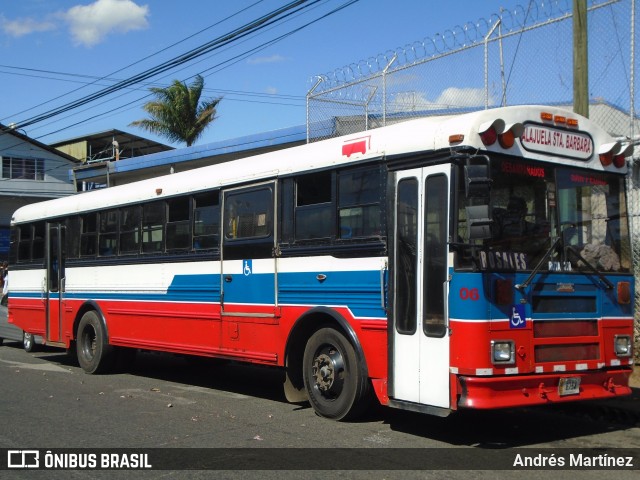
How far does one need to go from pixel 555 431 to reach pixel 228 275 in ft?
14.2

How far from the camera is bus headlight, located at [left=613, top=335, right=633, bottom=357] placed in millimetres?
7371

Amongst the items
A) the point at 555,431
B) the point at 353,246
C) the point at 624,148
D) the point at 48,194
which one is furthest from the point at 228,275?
the point at 48,194

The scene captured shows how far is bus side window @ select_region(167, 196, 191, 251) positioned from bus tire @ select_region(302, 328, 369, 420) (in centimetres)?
292

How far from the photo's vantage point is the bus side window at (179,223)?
10.3 m

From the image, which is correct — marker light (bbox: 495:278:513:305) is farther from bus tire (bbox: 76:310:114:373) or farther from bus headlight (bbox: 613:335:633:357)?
bus tire (bbox: 76:310:114:373)

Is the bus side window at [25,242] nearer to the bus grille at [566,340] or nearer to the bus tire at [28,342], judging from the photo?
the bus tire at [28,342]

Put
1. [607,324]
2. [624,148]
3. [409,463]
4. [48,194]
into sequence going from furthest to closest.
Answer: [48,194] → [624,148] → [607,324] → [409,463]

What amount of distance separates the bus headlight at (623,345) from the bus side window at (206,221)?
A: 16.3 feet

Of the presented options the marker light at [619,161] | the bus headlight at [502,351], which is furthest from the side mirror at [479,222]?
the marker light at [619,161]

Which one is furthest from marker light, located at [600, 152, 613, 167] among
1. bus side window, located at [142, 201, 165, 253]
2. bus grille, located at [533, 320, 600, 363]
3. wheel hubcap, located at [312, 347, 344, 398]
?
bus side window, located at [142, 201, 165, 253]

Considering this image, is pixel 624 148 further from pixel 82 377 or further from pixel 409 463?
pixel 82 377

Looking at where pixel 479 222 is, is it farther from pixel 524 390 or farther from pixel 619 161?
pixel 619 161

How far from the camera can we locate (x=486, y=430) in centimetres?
770

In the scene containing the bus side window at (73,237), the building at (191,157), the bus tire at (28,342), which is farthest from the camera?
the building at (191,157)
